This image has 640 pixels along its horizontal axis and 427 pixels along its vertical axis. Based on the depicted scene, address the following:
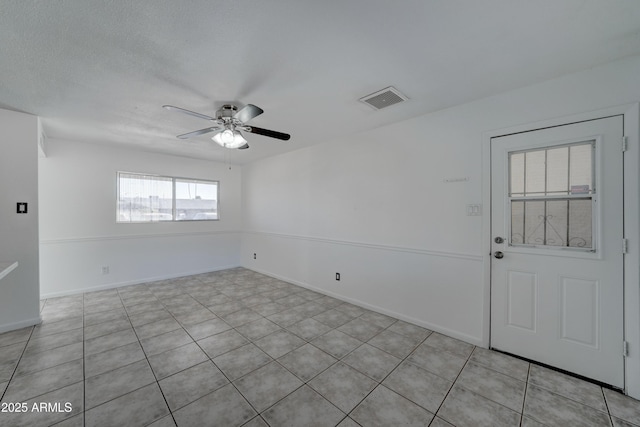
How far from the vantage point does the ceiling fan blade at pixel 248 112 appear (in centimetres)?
214

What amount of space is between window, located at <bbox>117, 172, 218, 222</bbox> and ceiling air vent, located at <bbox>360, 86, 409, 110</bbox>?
437 cm

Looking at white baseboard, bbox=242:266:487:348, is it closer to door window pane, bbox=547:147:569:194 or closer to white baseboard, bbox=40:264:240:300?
door window pane, bbox=547:147:569:194

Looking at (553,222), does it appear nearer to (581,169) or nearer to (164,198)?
(581,169)

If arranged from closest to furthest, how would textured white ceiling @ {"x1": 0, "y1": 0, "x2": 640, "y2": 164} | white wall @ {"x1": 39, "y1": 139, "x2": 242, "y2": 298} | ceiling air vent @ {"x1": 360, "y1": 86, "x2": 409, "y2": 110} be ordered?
1. textured white ceiling @ {"x1": 0, "y1": 0, "x2": 640, "y2": 164}
2. ceiling air vent @ {"x1": 360, "y1": 86, "x2": 409, "y2": 110}
3. white wall @ {"x1": 39, "y1": 139, "x2": 242, "y2": 298}

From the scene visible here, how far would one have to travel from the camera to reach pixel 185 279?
4.94m

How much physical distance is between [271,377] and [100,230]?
425cm

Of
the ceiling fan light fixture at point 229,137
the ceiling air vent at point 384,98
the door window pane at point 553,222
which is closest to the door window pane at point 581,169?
the door window pane at point 553,222

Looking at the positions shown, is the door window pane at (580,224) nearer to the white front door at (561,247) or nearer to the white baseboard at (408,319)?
the white front door at (561,247)

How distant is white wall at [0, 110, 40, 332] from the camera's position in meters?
2.83

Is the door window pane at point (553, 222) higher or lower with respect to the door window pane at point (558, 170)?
lower

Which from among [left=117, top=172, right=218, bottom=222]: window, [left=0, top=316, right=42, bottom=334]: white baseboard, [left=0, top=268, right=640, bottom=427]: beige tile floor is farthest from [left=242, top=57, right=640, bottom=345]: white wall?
[left=0, top=316, right=42, bottom=334]: white baseboard

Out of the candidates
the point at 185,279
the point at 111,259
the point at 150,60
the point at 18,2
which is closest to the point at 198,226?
the point at 185,279

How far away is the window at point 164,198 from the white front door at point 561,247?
17.7ft

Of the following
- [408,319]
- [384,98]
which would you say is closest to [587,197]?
[384,98]
